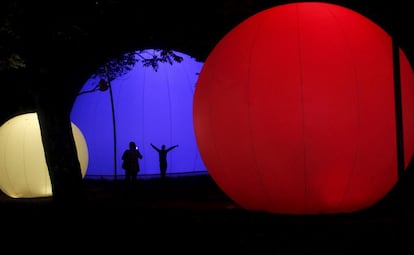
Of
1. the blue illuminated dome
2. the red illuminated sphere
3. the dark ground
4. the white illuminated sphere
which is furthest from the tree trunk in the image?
the blue illuminated dome

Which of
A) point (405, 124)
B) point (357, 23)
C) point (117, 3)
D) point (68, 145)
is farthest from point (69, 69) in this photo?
point (405, 124)

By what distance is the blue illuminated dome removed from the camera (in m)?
18.4

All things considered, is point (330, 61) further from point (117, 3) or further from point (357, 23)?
point (117, 3)

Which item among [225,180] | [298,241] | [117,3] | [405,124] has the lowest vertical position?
[298,241]

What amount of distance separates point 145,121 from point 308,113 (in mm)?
11239

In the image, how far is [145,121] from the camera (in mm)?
18484

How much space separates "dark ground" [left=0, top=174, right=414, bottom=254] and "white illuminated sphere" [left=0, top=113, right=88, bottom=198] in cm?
245

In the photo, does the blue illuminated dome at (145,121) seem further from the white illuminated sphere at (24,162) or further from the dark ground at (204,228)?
the dark ground at (204,228)

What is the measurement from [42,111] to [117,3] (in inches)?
126

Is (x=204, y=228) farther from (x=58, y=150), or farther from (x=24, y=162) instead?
(x=24, y=162)

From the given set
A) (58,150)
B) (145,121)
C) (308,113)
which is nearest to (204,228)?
(308,113)

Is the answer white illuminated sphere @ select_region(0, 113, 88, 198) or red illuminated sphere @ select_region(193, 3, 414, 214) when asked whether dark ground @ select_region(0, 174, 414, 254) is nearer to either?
red illuminated sphere @ select_region(193, 3, 414, 214)

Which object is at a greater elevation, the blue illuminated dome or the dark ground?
the blue illuminated dome

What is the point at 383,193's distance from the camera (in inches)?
339
